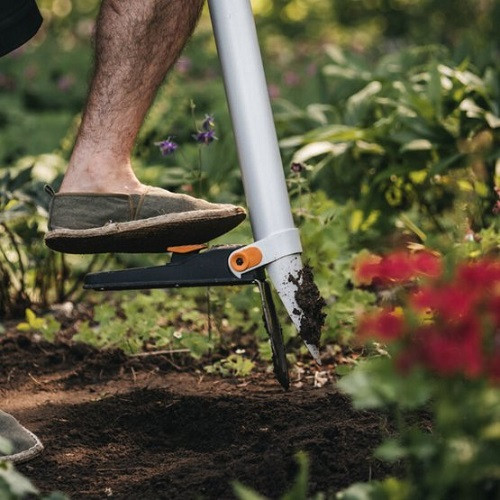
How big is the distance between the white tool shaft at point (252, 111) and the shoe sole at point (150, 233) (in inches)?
2.6

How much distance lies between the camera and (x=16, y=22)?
249 cm

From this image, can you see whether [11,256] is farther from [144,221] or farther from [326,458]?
[326,458]

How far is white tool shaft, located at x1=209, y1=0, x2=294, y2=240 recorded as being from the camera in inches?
85.8

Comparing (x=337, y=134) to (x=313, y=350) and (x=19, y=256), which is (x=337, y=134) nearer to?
(x=19, y=256)

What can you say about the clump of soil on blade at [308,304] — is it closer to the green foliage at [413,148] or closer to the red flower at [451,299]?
the red flower at [451,299]

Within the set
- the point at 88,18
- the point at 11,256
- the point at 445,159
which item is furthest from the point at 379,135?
the point at 88,18

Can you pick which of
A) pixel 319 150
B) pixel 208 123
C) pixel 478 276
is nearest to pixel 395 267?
pixel 478 276

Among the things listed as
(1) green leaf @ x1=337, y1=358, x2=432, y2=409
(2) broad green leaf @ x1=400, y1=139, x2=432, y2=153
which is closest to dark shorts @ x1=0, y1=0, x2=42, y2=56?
(2) broad green leaf @ x1=400, y1=139, x2=432, y2=153

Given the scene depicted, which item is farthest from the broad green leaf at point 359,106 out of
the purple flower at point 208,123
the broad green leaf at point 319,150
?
the purple flower at point 208,123

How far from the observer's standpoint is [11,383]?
2.79 m

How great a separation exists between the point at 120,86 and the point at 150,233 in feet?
1.23

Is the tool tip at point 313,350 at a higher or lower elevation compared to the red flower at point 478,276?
higher

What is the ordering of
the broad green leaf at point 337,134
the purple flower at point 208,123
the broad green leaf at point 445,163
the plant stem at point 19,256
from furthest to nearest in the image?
the broad green leaf at point 337,134 < the broad green leaf at point 445,163 < the plant stem at point 19,256 < the purple flower at point 208,123

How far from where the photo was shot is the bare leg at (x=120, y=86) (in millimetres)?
2254
